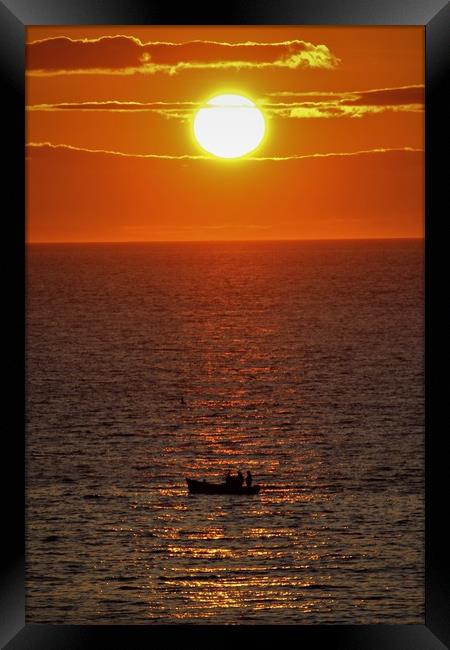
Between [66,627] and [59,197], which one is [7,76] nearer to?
[66,627]

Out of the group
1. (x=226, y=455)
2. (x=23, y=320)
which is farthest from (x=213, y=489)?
(x=23, y=320)

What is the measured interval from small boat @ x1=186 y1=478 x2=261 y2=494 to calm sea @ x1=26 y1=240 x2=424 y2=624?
52 cm

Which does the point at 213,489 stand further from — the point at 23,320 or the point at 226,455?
the point at 23,320

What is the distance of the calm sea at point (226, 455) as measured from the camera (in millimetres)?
36656

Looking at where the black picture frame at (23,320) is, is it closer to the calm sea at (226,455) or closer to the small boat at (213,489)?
the calm sea at (226,455)

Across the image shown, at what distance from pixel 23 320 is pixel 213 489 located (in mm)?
47307

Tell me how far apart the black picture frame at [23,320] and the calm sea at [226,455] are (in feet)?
Answer: 19.4

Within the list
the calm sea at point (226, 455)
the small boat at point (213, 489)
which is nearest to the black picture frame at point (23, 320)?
the calm sea at point (226, 455)

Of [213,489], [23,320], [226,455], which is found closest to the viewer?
[23,320]

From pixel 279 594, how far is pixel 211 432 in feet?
99.9

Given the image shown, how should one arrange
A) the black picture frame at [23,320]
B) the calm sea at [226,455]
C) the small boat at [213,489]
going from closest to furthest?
the black picture frame at [23,320]
the calm sea at [226,455]
the small boat at [213,489]

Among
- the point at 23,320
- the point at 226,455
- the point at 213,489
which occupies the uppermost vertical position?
the point at 23,320

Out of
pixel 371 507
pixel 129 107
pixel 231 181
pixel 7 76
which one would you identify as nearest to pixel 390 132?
pixel 231 181

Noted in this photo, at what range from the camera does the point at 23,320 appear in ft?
15.5
